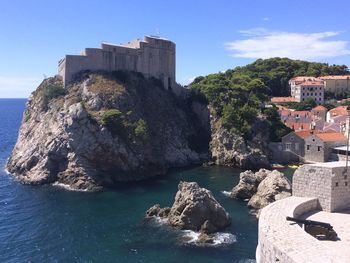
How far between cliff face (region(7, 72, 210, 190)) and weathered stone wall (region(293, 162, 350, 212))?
111ft

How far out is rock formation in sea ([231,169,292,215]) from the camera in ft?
132

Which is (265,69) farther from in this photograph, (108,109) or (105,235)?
(105,235)

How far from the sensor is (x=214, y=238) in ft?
109

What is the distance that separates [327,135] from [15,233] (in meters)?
50.1

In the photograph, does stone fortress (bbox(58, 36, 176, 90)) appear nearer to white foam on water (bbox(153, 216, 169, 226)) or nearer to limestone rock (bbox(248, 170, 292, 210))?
white foam on water (bbox(153, 216, 169, 226))

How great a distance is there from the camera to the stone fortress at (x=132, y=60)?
67.9 meters

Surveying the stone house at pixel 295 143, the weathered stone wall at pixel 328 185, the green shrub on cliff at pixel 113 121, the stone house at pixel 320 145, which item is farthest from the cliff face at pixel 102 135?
the weathered stone wall at pixel 328 185

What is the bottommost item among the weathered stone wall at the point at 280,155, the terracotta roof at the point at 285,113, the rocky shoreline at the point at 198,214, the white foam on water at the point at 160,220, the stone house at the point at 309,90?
the white foam on water at the point at 160,220

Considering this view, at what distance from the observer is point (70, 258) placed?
30422 mm

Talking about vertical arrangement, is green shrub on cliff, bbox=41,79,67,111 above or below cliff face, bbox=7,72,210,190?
above

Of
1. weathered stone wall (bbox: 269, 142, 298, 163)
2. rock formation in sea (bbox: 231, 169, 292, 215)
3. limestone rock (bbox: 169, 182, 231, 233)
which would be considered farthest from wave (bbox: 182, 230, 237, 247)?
weathered stone wall (bbox: 269, 142, 298, 163)

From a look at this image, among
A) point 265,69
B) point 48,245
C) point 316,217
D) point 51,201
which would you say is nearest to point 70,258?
point 48,245

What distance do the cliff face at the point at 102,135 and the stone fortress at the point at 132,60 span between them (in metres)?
2.39

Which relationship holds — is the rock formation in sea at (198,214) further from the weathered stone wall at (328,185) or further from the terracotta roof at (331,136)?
the terracotta roof at (331,136)
